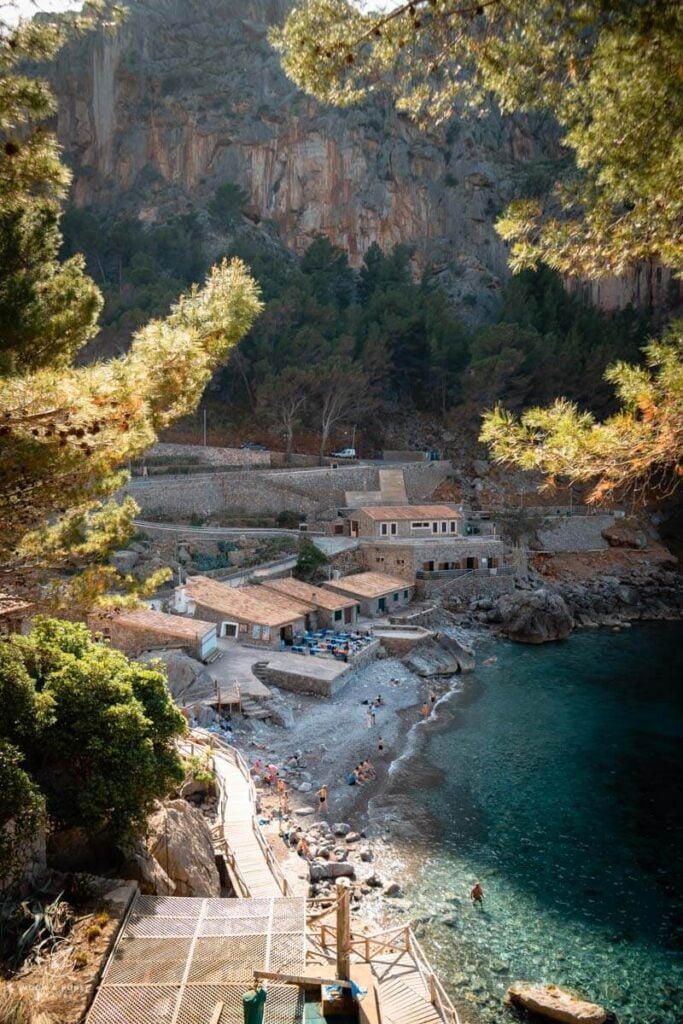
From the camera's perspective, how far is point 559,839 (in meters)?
18.4

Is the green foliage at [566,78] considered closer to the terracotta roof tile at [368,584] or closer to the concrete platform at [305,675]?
the concrete platform at [305,675]

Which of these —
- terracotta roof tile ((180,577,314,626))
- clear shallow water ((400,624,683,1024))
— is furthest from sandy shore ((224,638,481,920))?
terracotta roof tile ((180,577,314,626))

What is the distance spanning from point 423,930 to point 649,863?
6795 millimetres

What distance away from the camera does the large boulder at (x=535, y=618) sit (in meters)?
34.7

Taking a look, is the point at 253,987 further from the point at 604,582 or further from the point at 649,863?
the point at 604,582

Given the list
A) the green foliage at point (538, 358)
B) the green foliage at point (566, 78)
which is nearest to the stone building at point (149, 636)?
the green foliage at point (566, 78)

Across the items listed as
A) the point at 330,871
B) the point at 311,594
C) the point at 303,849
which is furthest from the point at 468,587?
the point at 330,871

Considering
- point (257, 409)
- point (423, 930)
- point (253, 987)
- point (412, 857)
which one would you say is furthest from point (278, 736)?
point (257, 409)

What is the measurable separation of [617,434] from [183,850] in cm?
1049

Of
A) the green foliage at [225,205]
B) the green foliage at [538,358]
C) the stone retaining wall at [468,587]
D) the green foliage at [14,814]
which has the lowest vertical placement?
the stone retaining wall at [468,587]

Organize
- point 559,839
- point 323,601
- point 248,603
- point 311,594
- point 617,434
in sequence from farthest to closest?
point 311,594, point 323,601, point 248,603, point 559,839, point 617,434

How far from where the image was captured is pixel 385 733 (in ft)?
77.9

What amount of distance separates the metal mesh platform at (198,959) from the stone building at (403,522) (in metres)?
29.5

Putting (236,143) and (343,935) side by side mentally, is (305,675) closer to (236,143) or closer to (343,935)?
(343,935)
